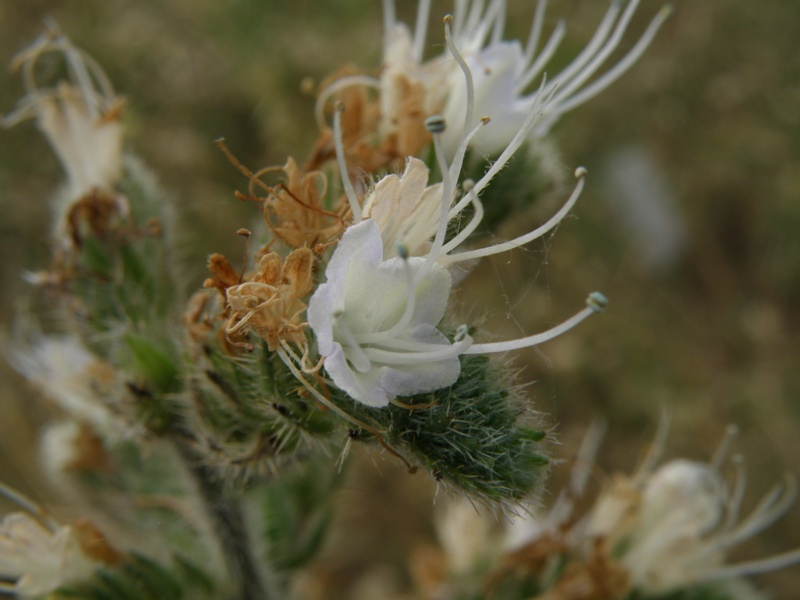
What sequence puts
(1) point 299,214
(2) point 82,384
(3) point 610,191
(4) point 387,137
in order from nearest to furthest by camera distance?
(1) point 299,214
(4) point 387,137
(2) point 82,384
(3) point 610,191

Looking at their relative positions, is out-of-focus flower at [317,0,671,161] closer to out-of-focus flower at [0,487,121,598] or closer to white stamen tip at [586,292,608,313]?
white stamen tip at [586,292,608,313]

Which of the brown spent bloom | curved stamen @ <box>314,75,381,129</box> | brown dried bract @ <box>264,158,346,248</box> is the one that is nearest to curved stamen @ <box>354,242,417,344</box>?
brown dried bract @ <box>264,158,346,248</box>

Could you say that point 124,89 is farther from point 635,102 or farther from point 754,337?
point 754,337

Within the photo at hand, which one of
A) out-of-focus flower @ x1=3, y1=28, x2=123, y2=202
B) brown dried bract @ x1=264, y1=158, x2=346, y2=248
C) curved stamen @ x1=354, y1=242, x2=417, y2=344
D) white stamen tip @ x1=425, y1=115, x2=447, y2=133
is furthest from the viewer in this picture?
out-of-focus flower @ x1=3, y1=28, x2=123, y2=202

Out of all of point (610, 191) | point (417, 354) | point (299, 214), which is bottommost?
point (610, 191)

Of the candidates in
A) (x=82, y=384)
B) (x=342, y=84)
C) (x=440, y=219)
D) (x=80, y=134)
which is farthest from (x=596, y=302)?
(x=80, y=134)

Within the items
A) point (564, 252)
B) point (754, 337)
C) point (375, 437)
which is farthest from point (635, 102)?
point (375, 437)

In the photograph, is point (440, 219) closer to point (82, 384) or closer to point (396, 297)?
point (396, 297)
